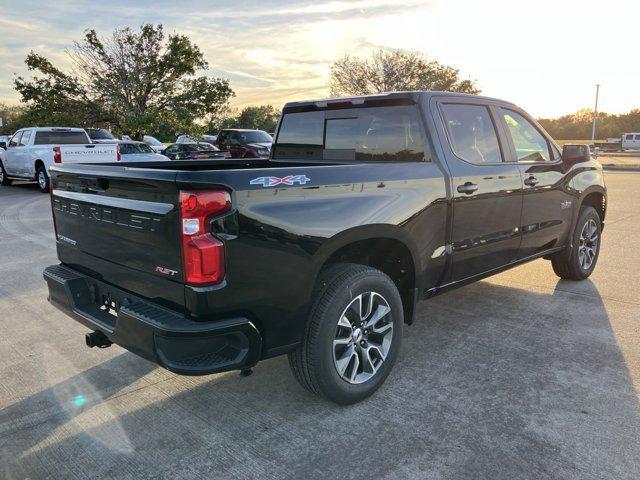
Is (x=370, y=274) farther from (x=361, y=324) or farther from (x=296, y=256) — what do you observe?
(x=296, y=256)

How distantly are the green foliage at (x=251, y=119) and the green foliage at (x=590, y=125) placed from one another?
35.8 meters

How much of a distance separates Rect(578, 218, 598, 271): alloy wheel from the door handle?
2336 millimetres

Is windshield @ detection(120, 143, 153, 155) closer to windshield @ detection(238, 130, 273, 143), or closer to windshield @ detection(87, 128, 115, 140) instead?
windshield @ detection(238, 130, 273, 143)

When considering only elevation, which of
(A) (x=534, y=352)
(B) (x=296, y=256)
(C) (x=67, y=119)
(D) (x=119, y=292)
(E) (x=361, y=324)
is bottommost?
(A) (x=534, y=352)

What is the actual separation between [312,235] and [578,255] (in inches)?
154

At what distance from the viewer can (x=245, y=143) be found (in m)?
20.8

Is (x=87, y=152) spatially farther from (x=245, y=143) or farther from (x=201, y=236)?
(x=201, y=236)

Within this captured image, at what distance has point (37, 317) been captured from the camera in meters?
4.57

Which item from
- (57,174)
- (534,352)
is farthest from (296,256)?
(534,352)

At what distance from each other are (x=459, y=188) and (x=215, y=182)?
200 cm

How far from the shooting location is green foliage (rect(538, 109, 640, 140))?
6794 cm

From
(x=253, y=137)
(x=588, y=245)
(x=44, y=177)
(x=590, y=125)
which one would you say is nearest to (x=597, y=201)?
(x=588, y=245)

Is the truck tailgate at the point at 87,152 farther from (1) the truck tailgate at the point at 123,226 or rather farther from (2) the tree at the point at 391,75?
(2) the tree at the point at 391,75

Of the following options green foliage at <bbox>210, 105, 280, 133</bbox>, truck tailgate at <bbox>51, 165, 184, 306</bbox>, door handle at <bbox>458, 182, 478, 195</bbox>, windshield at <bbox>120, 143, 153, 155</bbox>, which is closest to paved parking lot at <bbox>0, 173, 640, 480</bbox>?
truck tailgate at <bbox>51, 165, 184, 306</bbox>
